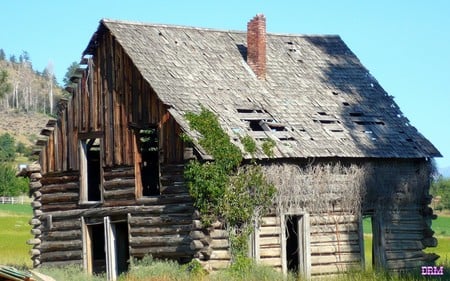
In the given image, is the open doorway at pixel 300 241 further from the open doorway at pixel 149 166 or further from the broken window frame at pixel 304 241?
the open doorway at pixel 149 166

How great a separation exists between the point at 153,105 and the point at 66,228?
15.9 ft

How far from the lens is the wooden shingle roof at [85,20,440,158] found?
28.9 meters

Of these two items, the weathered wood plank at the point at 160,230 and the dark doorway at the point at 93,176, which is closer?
the weathered wood plank at the point at 160,230

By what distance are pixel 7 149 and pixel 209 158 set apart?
10734 cm

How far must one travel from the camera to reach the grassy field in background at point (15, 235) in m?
37.8

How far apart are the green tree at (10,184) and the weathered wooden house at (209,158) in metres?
69.6

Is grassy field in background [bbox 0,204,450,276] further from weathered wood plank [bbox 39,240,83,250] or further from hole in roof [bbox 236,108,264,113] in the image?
hole in roof [bbox 236,108,264,113]

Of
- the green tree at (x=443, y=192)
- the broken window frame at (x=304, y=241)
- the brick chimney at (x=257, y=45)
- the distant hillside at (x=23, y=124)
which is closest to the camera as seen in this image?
the broken window frame at (x=304, y=241)

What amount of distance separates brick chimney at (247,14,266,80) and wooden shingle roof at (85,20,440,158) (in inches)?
10.1

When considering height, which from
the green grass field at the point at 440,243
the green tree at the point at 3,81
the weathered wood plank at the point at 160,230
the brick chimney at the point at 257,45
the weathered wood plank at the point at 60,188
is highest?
the green tree at the point at 3,81

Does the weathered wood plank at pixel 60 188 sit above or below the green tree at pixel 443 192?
above

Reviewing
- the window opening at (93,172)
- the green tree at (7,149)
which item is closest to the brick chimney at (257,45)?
the window opening at (93,172)

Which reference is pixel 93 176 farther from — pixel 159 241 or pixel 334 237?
pixel 334 237

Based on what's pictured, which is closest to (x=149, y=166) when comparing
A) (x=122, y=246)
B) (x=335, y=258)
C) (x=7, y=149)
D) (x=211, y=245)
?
(x=122, y=246)
